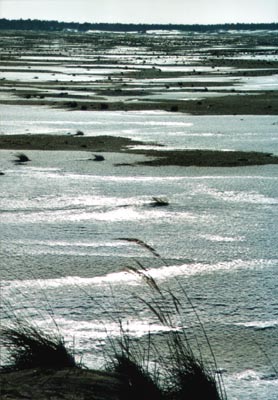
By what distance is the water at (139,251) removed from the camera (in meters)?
7.96

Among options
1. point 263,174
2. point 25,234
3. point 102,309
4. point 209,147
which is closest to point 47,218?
point 25,234

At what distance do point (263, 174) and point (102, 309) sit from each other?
888 centimetres

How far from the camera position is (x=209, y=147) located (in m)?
21.3

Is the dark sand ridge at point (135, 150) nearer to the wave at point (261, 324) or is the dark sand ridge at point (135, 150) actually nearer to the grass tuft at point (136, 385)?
the wave at point (261, 324)

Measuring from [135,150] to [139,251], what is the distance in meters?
9.66

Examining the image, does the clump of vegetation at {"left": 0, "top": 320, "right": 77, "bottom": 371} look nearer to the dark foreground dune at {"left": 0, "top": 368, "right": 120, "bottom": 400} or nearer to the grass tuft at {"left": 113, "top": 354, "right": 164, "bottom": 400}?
the dark foreground dune at {"left": 0, "top": 368, "right": 120, "bottom": 400}

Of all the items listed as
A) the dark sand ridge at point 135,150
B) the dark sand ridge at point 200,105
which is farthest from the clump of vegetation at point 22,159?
the dark sand ridge at point 200,105

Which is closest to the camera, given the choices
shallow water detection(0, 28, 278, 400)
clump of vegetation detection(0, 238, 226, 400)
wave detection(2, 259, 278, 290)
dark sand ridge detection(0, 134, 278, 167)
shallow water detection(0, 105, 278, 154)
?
clump of vegetation detection(0, 238, 226, 400)

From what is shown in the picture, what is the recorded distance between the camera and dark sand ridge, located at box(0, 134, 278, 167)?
18.8 m

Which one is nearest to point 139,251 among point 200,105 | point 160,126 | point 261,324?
point 261,324

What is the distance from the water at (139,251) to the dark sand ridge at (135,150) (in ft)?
2.47

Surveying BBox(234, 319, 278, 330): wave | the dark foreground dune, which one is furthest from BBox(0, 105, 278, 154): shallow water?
the dark foreground dune

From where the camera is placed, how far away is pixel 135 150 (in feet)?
67.9

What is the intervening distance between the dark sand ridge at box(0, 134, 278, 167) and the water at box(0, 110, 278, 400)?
753 millimetres
